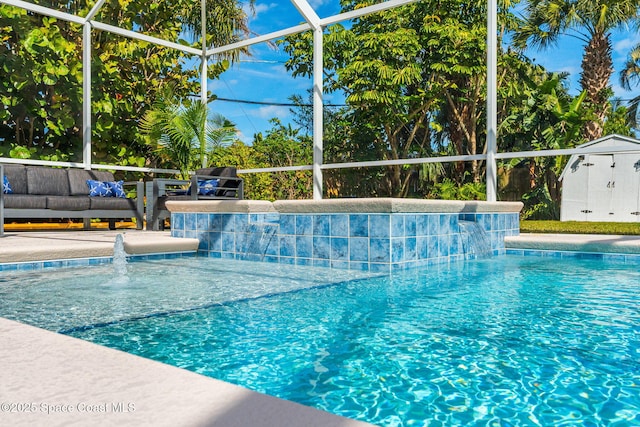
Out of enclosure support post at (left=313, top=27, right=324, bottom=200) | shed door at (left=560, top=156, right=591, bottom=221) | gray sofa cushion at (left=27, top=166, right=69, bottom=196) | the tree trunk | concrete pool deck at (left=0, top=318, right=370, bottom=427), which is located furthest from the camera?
the tree trunk

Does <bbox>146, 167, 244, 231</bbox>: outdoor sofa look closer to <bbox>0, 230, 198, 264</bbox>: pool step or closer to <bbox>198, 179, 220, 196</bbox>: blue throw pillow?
<bbox>198, 179, 220, 196</bbox>: blue throw pillow

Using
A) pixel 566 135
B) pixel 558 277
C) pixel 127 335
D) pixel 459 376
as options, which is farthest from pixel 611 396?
pixel 566 135

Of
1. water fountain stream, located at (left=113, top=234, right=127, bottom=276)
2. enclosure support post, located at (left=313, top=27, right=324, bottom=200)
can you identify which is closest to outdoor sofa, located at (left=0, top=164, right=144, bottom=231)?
water fountain stream, located at (left=113, top=234, right=127, bottom=276)

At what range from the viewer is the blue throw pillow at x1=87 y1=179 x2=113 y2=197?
689 centimetres

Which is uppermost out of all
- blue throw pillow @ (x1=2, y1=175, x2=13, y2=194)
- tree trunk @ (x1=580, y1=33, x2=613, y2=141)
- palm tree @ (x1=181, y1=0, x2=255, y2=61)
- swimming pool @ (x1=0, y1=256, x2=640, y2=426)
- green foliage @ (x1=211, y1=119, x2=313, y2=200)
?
palm tree @ (x1=181, y1=0, x2=255, y2=61)

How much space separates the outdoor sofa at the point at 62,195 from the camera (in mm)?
5973

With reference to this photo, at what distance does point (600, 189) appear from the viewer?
33.1 feet

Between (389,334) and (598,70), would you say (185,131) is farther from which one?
(598,70)

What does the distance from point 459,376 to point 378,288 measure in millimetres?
1597

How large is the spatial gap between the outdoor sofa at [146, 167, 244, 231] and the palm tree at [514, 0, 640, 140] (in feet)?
25.9

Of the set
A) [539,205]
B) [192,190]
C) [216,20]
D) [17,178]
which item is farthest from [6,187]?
[539,205]

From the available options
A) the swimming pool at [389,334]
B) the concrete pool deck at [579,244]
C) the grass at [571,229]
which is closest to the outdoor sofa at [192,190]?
the swimming pool at [389,334]

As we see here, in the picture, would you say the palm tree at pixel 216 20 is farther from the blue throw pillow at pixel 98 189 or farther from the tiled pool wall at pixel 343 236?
the tiled pool wall at pixel 343 236

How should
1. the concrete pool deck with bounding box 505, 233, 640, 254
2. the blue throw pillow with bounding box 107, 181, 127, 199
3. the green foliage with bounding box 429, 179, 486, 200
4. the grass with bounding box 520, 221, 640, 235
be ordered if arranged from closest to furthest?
the concrete pool deck with bounding box 505, 233, 640, 254
the blue throw pillow with bounding box 107, 181, 127, 199
the grass with bounding box 520, 221, 640, 235
the green foliage with bounding box 429, 179, 486, 200
